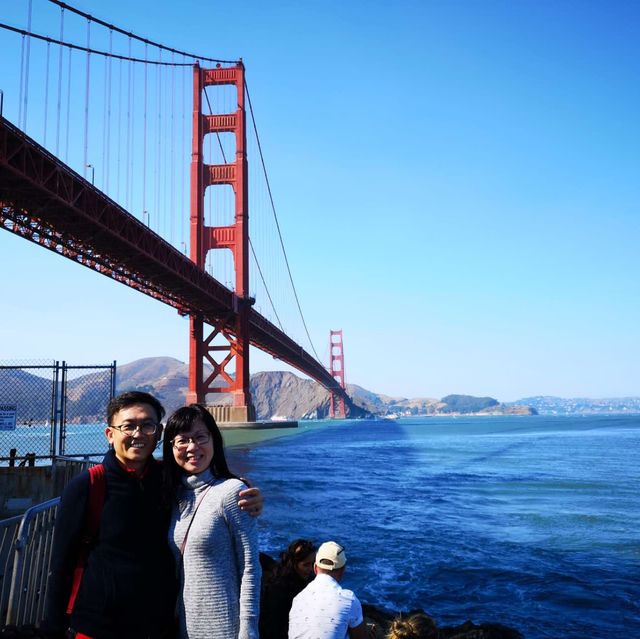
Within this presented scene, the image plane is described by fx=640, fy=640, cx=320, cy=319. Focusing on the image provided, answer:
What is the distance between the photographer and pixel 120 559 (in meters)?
1.90

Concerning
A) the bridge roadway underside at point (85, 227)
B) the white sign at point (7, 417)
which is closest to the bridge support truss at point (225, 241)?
the bridge roadway underside at point (85, 227)

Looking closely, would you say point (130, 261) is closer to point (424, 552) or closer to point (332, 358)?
point (424, 552)

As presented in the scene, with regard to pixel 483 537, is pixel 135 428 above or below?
above

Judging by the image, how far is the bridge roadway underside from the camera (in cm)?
1791

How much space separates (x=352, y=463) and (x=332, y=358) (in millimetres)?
88605

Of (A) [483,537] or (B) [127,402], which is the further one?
(A) [483,537]

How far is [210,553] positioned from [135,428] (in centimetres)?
45

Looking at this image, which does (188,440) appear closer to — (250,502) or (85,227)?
(250,502)

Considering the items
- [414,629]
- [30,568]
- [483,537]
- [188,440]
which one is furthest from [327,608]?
[483,537]

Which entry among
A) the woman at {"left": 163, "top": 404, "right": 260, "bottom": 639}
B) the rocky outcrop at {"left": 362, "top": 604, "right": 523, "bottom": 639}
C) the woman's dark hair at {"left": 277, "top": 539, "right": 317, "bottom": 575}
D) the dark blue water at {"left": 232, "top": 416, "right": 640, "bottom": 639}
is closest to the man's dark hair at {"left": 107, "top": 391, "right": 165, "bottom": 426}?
the woman at {"left": 163, "top": 404, "right": 260, "bottom": 639}

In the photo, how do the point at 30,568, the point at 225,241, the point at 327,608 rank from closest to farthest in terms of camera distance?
1. the point at 327,608
2. the point at 30,568
3. the point at 225,241

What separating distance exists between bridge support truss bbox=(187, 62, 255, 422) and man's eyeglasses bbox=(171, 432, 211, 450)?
3584 cm

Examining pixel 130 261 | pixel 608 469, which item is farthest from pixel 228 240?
pixel 608 469

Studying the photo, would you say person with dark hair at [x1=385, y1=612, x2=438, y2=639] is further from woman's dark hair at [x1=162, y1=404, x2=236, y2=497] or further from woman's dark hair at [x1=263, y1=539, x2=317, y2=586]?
woman's dark hair at [x1=162, y1=404, x2=236, y2=497]
